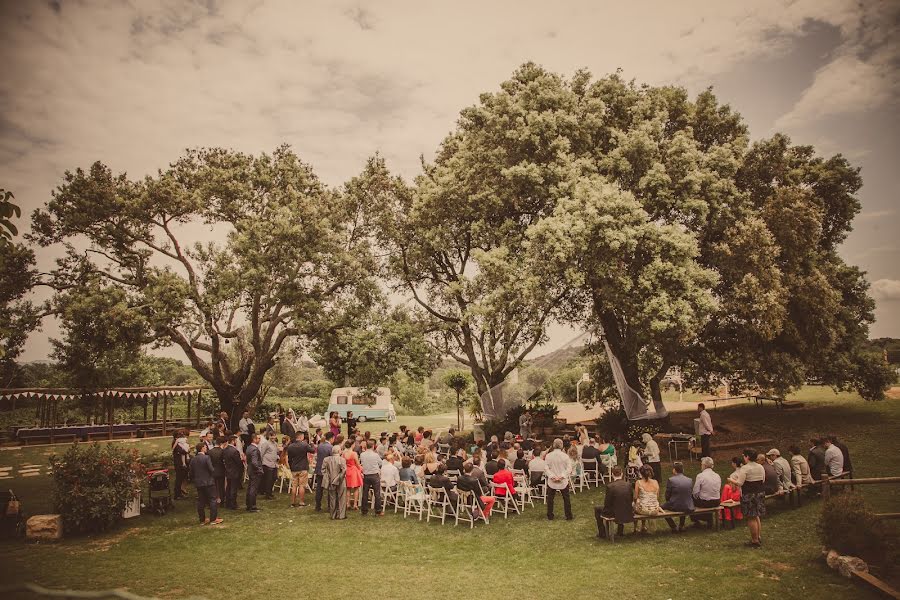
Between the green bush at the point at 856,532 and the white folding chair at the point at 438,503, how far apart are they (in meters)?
7.02

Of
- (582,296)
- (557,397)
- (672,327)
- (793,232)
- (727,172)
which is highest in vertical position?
(727,172)

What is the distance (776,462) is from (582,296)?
10791 mm

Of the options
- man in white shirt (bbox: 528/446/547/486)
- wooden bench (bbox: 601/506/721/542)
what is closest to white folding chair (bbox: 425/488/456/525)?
man in white shirt (bbox: 528/446/547/486)

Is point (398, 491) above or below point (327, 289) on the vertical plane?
below

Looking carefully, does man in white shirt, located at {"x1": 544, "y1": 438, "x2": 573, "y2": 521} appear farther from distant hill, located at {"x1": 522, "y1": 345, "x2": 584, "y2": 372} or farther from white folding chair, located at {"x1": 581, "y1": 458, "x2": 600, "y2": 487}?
distant hill, located at {"x1": 522, "y1": 345, "x2": 584, "y2": 372}

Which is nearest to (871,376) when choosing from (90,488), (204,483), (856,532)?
(856,532)

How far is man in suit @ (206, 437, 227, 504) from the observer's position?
1331 centimetres

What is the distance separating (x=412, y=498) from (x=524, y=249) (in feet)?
33.1

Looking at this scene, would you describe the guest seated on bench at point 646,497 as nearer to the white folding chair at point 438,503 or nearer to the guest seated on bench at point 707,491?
the guest seated on bench at point 707,491

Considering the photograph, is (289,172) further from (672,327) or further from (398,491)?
(672,327)

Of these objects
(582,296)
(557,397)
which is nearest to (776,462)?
(582,296)

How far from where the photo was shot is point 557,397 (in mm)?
57719

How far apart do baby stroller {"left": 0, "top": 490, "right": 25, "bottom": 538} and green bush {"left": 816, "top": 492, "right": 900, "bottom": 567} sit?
15.1 meters

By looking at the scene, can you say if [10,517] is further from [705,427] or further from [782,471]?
[705,427]
